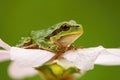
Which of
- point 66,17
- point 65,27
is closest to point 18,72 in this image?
point 65,27

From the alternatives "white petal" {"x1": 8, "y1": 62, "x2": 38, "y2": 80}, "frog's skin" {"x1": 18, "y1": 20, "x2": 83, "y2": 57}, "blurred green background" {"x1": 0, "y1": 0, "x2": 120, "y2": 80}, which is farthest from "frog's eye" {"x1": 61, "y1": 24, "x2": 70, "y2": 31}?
"blurred green background" {"x1": 0, "y1": 0, "x2": 120, "y2": 80}

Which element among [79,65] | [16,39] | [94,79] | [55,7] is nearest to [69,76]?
[79,65]

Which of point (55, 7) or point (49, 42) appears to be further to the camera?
point (55, 7)

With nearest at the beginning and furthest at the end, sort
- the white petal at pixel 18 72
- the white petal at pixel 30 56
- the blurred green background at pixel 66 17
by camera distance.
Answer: the white petal at pixel 30 56
the white petal at pixel 18 72
the blurred green background at pixel 66 17

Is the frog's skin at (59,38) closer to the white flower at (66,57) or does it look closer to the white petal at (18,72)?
the white flower at (66,57)

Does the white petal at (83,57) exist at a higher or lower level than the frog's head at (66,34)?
lower

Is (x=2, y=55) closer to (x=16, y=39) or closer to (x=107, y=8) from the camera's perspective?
(x=16, y=39)

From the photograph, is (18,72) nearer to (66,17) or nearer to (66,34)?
(66,34)

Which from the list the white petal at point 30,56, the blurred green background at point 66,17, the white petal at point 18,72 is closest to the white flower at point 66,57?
the white petal at point 30,56

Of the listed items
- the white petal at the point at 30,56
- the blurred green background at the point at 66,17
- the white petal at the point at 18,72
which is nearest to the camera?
the white petal at the point at 30,56
